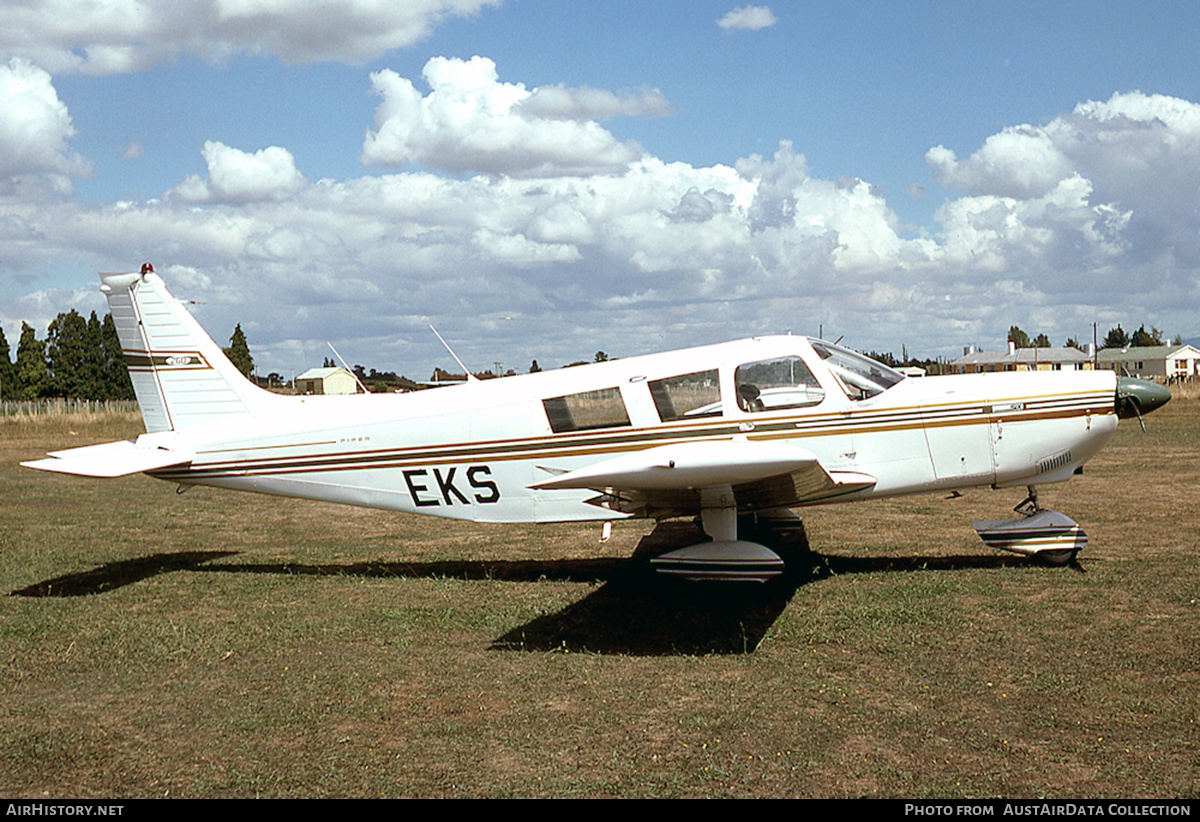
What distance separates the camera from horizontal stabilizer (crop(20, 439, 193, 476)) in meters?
8.59

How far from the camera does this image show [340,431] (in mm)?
9336

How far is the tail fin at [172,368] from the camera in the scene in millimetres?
9766

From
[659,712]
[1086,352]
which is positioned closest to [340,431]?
[659,712]

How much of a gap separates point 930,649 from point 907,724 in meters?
1.47

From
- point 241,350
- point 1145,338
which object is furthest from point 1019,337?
point 241,350

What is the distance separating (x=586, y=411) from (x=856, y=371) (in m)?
2.60

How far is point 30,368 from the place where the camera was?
217 feet

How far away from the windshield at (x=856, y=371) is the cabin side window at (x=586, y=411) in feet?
6.39

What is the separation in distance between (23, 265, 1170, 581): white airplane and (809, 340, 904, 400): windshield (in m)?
0.02

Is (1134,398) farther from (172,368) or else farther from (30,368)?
(30,368)

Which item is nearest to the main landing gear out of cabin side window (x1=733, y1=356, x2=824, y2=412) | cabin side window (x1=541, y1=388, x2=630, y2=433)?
cabin side window (x1=733, y1=356, x2=824, y2=412)

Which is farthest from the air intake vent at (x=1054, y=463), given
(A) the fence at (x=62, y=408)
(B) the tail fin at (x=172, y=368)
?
(A) the fence at (x=62, y=408)

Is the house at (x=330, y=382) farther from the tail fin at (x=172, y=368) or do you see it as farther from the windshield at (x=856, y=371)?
the windshield at (x=856, y=371)
